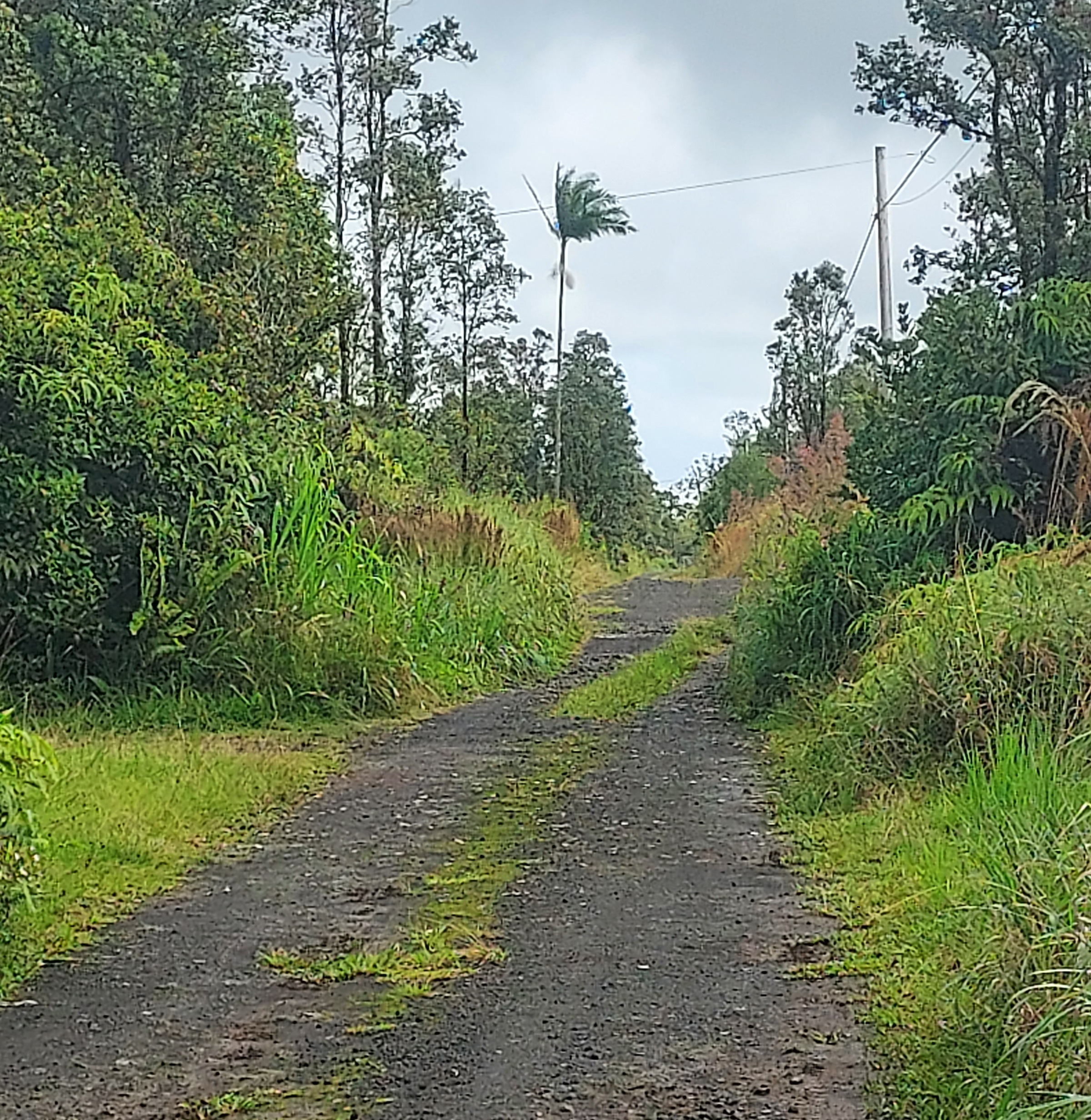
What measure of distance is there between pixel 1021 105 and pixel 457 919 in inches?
349

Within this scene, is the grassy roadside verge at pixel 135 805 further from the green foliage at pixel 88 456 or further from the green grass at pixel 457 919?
the green grass at pixel 457 919

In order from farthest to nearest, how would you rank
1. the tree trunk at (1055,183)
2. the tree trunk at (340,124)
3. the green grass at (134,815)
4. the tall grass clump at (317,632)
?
1. the tree trunk at (340,124)
2. the tree trunk at (1055,183)
3. the tall grass clump at (317,632)
4. the green grass at (134,815)

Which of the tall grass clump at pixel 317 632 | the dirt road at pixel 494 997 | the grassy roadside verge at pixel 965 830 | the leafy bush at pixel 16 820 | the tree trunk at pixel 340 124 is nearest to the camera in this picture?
the grassy roadside verge at pixel 965 830

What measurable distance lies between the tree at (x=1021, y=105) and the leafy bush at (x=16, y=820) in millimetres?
8972

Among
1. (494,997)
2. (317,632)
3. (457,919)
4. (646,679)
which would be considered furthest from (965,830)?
(646,679)

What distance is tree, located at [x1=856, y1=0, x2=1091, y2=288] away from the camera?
1158cm

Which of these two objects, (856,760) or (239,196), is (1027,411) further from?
(239,196)

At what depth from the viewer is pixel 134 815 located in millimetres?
6863

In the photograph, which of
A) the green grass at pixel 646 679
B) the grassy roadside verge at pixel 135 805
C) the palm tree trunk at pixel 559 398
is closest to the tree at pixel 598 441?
the palm tree trunk at pixel 559 398

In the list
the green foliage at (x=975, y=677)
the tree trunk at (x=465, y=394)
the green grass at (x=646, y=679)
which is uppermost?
the tree trunk at (x=465, y=394)

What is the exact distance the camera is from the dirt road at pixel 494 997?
3.83m

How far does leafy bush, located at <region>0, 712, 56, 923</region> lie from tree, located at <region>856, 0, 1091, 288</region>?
8.97 meters

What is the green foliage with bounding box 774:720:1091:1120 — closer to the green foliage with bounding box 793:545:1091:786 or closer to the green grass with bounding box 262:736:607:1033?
the green foliage with bounding box 793:545:1091:786

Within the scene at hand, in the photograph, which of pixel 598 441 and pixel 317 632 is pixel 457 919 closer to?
pixel 317 632
